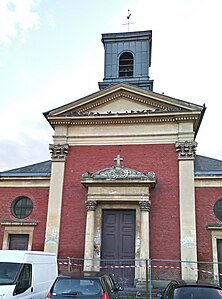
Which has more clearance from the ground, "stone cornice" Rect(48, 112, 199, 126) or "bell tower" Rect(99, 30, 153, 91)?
"bell tower" Rect(99, 30, 153, 91)

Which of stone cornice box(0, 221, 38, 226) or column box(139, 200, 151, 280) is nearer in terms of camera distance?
column box(139, 200, 151, 280)

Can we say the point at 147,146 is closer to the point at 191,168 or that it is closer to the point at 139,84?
the point at 191,168

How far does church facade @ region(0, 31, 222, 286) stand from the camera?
Result: 14758 mm

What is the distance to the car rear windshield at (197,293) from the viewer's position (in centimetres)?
704

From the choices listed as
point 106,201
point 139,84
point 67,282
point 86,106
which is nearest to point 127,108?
point 86,106

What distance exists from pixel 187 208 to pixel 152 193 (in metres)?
1.68

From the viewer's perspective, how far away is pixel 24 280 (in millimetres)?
8906

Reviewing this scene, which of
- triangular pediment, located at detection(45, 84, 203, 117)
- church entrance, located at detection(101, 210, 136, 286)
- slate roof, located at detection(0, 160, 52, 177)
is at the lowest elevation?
church entrance, located at detection(101, 210, 136, 286)

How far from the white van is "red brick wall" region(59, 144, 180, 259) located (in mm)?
5067

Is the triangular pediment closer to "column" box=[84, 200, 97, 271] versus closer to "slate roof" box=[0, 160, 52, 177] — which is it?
"slate roof" box=[0, 160, 52, 177]

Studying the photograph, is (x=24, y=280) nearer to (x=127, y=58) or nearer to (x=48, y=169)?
(x=48, y=169)

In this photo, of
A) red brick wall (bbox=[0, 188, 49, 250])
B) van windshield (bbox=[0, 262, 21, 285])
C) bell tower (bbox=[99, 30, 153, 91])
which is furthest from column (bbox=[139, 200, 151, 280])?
bell tower (bbox=[99, 30, 153, 91])

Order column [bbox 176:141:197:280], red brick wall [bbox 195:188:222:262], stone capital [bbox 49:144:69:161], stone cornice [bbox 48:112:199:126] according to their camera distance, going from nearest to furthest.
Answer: column [bbox 176:141:197:280] → red brick wall [bbox 195:188:222:262] → stone cornice [bbox 48:112:199:126] → stone capital [bbox 49:144:69:161]

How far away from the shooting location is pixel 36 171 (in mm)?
18344
